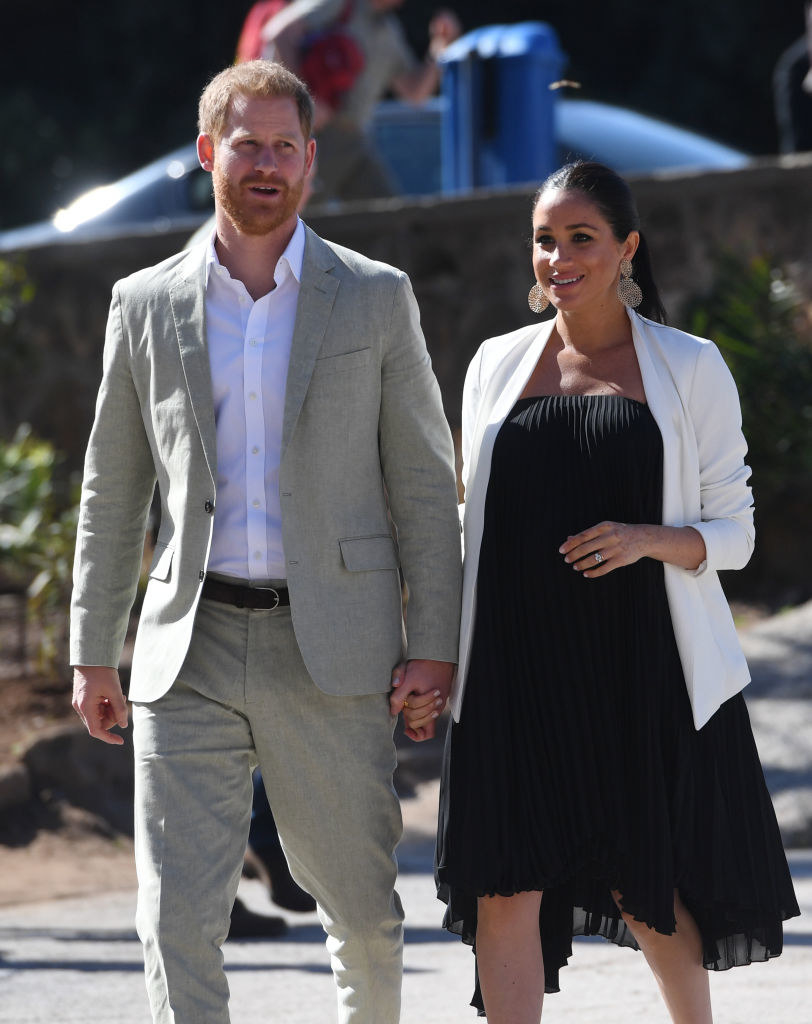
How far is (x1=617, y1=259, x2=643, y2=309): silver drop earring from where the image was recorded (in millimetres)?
3568

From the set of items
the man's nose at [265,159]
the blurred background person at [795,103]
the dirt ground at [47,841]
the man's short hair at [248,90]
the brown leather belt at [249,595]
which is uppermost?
the blurred background person at [795,103]

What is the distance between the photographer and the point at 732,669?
3389 mm

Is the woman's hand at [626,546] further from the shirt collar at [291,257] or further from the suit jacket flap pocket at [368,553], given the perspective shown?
the shirt collar at [291,257]

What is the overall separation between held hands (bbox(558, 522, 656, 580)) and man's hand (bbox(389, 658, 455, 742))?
35 cm

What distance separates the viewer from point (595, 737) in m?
3.34

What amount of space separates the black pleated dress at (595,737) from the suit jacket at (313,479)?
142 mm

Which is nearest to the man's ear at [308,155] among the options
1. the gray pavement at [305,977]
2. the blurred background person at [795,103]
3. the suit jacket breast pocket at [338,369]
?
the suit jacket breast pocket at [338,369]

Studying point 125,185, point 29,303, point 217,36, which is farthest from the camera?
point 217,36

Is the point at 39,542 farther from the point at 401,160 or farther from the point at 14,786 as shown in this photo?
the point at 401,160

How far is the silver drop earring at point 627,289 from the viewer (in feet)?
11.7

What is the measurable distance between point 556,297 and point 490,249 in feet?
17.4

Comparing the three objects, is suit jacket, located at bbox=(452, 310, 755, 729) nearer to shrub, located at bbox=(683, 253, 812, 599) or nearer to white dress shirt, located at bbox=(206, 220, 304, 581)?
white dress shirt, located at bbox=(206, 220, 304, 581)

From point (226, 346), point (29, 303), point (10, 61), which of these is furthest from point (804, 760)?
point (10, 61)

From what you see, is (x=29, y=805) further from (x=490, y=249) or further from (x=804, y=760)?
(x=490, y=249)
